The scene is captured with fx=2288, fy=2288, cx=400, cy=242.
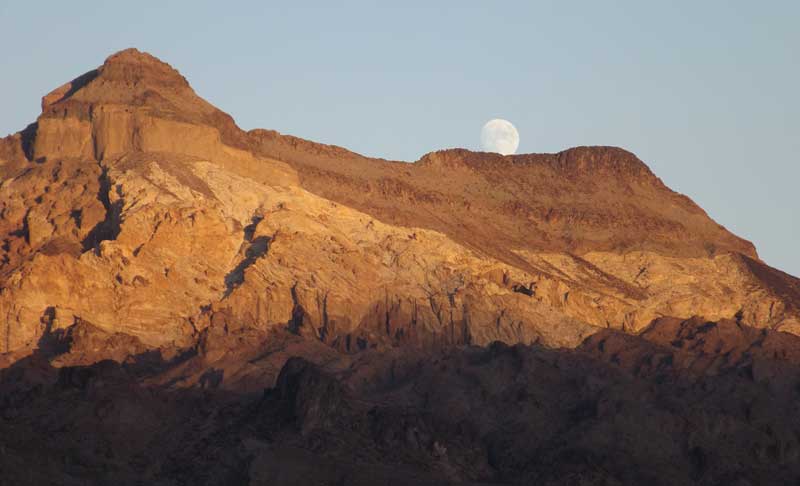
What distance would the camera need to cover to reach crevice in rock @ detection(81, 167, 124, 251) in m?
121

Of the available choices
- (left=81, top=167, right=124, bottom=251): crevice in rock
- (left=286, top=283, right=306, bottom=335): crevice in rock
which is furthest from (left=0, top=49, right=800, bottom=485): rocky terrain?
(left=81, top=167, right=124, bottom=251): crevice in rock

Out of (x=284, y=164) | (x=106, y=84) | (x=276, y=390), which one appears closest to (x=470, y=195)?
(x=284, y=164)

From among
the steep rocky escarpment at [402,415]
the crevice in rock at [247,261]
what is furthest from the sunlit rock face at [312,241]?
the steep rocky escarpment at [402,415]

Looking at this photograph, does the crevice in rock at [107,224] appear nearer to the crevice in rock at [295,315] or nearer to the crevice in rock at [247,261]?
the crevice in rock at [247,261]

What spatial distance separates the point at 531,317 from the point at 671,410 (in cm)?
1237

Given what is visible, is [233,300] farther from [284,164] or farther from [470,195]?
[470,195]

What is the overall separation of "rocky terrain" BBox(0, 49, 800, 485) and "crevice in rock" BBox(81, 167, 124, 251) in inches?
11.2

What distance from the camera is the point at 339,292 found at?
122 metres

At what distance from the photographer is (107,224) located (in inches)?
4828

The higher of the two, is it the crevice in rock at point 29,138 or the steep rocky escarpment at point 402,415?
the crevice in rock at point 29,138

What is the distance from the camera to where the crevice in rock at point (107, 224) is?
12100 centimetres

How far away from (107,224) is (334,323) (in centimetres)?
1335

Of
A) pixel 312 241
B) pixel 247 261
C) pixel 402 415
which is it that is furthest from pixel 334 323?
pixel 402 415

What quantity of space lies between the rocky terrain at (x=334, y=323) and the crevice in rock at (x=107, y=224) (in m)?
0.29
